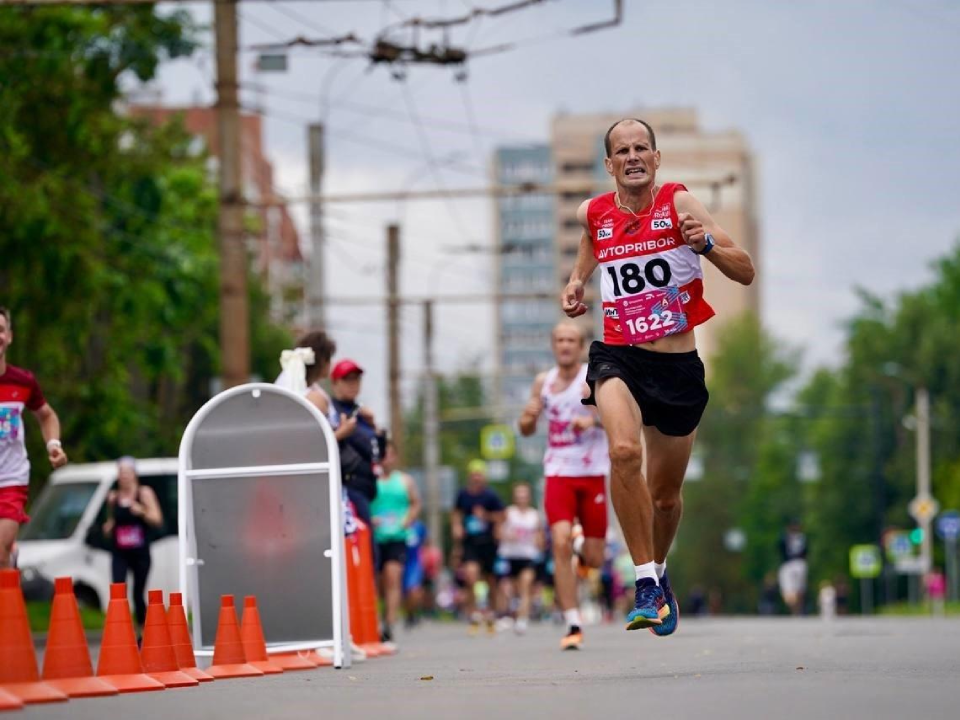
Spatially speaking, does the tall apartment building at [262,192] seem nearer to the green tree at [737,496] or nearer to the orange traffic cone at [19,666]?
the green tree at [737,496]

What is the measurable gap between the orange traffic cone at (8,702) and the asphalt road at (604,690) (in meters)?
0.07

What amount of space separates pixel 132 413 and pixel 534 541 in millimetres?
6988

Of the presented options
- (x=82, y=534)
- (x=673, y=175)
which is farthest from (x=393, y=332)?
(x=673, y=175)

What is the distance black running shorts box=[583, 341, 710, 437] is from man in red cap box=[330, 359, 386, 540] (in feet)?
14.4

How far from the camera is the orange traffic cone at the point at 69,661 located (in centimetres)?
880

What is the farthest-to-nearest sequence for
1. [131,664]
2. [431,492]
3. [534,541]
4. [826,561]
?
1. [826,561]
2. [431,492]
3. [534,541]
4. [131,664]

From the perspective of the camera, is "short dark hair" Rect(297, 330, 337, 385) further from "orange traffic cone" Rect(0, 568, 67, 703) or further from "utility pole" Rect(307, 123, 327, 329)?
"utility pole" Rect(307, 123, 327, 329)

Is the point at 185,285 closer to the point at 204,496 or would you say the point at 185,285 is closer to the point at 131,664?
the point at 204,496

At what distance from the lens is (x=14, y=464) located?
12312 millimetres

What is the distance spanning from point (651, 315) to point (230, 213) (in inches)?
670

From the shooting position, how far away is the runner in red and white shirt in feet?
39.5

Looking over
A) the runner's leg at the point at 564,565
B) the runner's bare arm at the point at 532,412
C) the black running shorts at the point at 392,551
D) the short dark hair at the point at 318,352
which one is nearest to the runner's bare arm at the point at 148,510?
the black running shorts at the point at 392,551

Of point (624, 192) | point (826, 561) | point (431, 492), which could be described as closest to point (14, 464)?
point (624, 192)

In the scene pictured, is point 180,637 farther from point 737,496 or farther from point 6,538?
point 737,496
